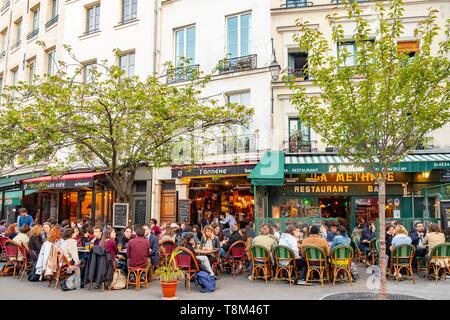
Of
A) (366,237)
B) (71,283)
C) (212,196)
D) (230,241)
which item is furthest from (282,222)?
(71,283)

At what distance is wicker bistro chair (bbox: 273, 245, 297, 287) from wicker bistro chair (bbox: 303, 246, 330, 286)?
1.12 ft

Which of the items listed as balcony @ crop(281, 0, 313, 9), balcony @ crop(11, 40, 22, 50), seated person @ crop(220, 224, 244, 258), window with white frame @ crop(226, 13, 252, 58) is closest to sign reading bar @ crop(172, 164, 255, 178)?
seated person @ crop(220, 224, 244, 258)

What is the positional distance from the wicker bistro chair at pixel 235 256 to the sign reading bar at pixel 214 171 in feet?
11.9

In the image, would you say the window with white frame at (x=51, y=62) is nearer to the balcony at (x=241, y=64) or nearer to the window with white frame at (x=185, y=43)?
the window with white frame at (x=185, y=43)

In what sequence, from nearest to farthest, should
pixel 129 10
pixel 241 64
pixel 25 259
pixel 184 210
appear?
pixel 25 259
pixel 184 210
pixel 241 64
pixel 129 10

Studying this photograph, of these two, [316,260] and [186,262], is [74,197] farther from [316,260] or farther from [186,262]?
[316,260]

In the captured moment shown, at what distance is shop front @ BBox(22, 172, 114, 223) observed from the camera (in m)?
15.8

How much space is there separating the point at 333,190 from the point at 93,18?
14304 millimetres

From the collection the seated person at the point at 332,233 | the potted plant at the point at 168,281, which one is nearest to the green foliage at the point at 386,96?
the seated person at the point at 332,233

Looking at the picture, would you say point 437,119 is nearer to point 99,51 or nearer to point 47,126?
point 47,126

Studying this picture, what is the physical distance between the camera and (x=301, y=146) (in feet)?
47.4

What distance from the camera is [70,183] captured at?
1586 centimetres

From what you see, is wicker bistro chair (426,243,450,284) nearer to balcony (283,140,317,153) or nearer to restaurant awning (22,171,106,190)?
balcony (283,140,317,153)

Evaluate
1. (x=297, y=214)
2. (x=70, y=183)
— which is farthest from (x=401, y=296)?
(x=70, y=183)
